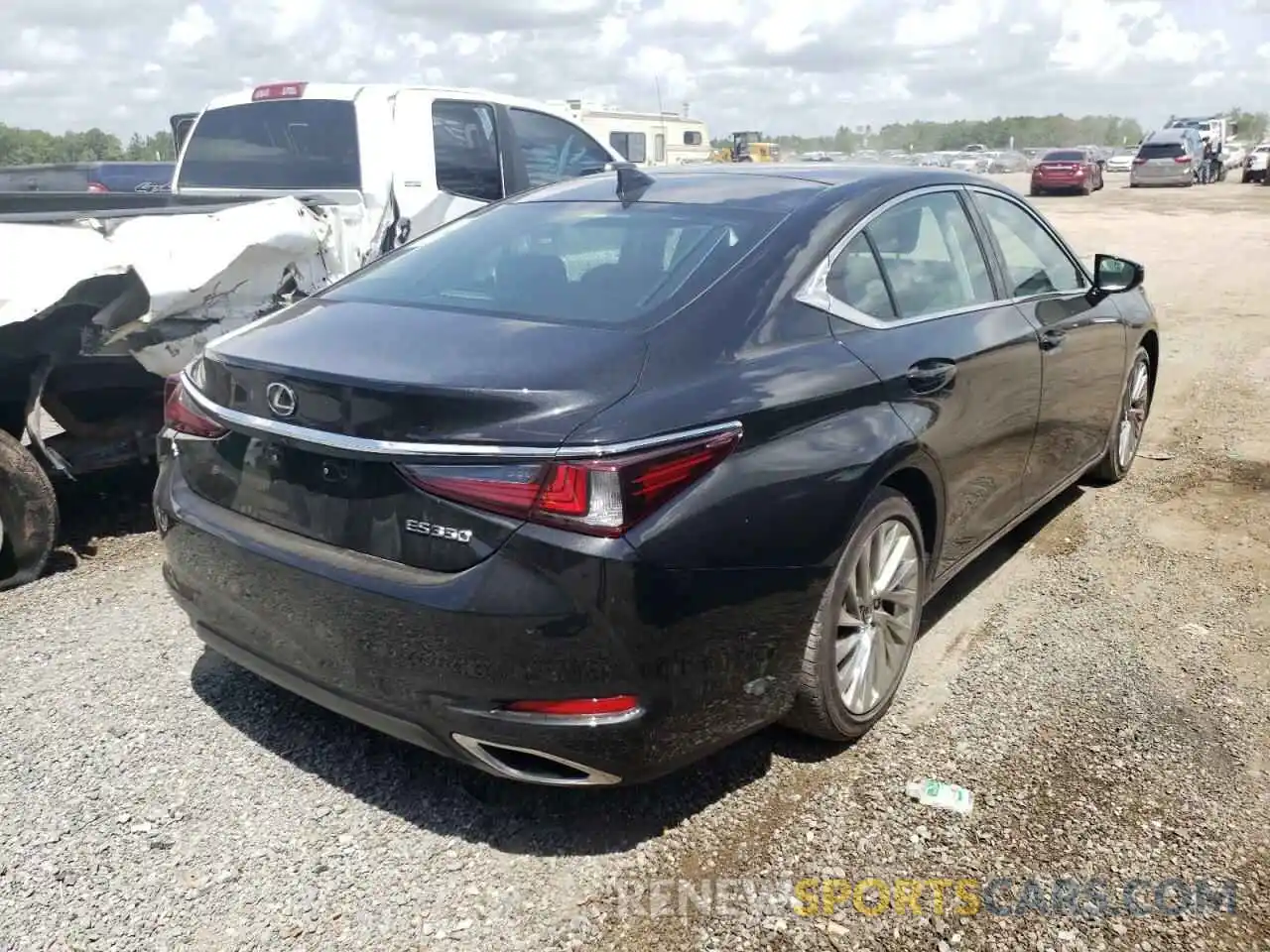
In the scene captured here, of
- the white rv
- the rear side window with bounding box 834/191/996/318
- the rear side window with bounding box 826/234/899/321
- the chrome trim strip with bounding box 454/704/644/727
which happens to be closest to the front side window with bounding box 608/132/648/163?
the white rv

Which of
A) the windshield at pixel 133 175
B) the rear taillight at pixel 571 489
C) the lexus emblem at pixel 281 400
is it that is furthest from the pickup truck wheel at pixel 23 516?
the windshield at pixel 133 175

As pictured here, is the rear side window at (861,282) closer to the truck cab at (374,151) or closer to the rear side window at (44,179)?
the truck cab at (374,151)

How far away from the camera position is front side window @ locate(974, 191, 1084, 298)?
423cm

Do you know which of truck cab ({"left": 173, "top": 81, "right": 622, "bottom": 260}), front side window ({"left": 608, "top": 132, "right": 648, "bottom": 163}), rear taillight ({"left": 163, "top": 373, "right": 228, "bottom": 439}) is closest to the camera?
rear taillight ({"left": 163, "top": 373, "right": 228, "bottom": 439})

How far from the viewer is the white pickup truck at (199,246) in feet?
13.8

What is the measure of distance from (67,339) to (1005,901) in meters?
3.80

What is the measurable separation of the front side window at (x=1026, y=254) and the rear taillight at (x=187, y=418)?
9.18 ft

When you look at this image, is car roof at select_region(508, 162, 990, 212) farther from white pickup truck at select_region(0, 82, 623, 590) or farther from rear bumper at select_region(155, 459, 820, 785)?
white pickup truck at select_region(0, 82, 623, 590)

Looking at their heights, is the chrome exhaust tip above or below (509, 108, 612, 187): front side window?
below

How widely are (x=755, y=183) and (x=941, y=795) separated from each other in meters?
1.96

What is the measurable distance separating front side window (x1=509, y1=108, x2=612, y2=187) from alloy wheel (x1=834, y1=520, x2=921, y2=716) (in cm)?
459

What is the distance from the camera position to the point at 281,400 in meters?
2.70

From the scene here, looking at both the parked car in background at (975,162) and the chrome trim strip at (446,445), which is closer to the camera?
the chrome trim strip at (446,445)

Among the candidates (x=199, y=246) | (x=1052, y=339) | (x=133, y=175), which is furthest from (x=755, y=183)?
(x=133, y=175)
